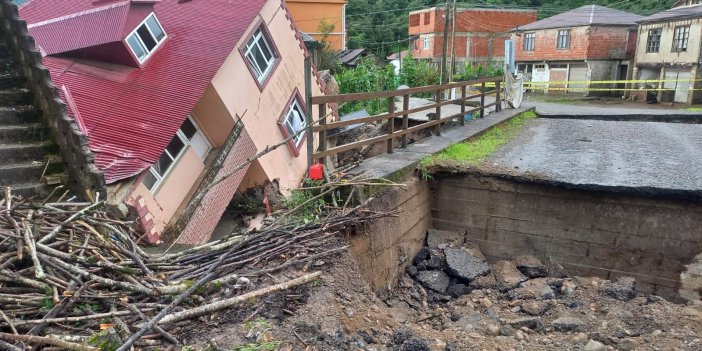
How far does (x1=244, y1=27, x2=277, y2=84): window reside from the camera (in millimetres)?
12102

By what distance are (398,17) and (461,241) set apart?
48.6 metres

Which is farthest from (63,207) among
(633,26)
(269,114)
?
(633,26)

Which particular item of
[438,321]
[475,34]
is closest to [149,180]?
[438,321]

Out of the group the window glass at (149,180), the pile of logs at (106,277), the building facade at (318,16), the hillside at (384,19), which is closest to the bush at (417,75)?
the building facade at (318,16)

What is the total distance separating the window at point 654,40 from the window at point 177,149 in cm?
2744

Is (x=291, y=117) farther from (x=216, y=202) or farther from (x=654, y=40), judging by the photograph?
(x=654, y=40)

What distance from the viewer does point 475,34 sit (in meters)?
42.8

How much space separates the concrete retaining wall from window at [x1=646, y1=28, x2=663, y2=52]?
90.8 feet

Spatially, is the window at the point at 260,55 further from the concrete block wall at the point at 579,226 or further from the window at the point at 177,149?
the concrete block wall at the point at 579,226

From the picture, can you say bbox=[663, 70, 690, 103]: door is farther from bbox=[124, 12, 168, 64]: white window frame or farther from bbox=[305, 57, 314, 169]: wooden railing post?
bbox=[305, 57, 314, 169]: wooden railing post

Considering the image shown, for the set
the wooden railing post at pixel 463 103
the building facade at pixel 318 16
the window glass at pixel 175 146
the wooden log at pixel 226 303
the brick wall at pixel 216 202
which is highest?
the building facade at pixel 318 16

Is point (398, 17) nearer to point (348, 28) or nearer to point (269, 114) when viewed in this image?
point (348, 28)

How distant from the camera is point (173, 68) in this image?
1074cm

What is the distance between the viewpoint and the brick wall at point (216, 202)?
9367mm
